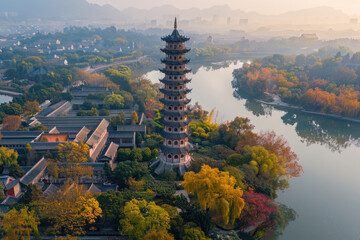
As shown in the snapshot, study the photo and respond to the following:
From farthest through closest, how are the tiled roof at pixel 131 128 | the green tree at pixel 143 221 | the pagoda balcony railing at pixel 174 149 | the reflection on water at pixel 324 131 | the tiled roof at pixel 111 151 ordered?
the reflection on water at pixel 324 131 < the tiled roof at pixel 131 128 < the tiled roof at pixel 111 151 < the pagoda balcony railing at pixel 174 149 < the green tree at pixel 143 221

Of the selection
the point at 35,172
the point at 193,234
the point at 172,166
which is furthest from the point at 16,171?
the point at 193,234

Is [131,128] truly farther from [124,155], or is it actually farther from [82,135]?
[124,155]

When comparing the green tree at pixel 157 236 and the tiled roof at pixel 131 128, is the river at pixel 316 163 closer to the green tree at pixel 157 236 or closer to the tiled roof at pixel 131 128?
the green tree at pixel 157 236

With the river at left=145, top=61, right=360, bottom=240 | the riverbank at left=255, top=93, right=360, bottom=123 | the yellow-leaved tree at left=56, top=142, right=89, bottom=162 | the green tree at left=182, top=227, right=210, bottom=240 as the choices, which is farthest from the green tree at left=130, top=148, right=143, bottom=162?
the riverbank at left=255, top=93, right=360, bottom=123

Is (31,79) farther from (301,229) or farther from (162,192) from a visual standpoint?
(301,229)

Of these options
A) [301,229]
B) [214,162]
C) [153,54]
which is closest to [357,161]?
[301,229]

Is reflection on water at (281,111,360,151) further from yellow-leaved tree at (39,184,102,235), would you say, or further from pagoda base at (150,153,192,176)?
yellow-leaved tree at (39,184,102,235)

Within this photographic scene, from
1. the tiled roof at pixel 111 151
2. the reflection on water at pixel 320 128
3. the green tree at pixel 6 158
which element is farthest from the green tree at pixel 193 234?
the reflection on water at pixel 320 128
